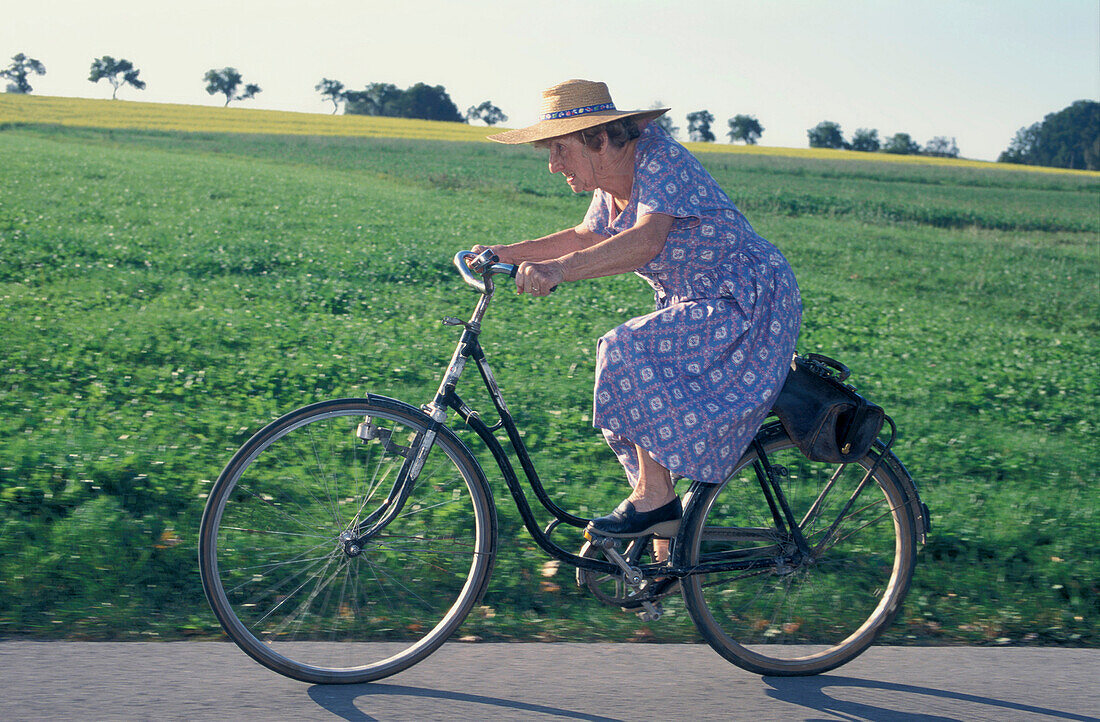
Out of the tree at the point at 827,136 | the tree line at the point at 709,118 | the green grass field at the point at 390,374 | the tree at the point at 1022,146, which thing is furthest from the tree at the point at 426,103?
the green grass field at the point at 390,374

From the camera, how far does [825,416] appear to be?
345 cm

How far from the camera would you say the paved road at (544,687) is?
10.1 ft

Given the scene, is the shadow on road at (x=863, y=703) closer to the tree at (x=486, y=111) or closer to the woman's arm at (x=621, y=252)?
the woman's arm at (x=621, y=252)

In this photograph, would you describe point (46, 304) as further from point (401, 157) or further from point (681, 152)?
point (401, 157)

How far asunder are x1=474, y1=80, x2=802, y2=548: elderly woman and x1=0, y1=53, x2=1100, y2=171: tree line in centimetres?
6580

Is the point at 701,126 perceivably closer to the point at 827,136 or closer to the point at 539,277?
the point at 827,136

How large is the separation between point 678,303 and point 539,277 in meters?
0.58

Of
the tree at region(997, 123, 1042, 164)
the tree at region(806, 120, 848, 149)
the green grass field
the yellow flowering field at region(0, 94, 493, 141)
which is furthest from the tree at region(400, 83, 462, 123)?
the green grass field

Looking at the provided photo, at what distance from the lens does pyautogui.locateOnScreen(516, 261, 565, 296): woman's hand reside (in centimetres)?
318

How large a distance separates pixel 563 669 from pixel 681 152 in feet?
6.03

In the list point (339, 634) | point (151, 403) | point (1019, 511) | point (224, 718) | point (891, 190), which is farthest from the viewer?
point (891, 190)

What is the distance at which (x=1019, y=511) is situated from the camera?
17.8 ft

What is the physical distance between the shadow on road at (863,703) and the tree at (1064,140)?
84.4 metres

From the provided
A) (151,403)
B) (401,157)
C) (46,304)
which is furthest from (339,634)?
(401,157)
